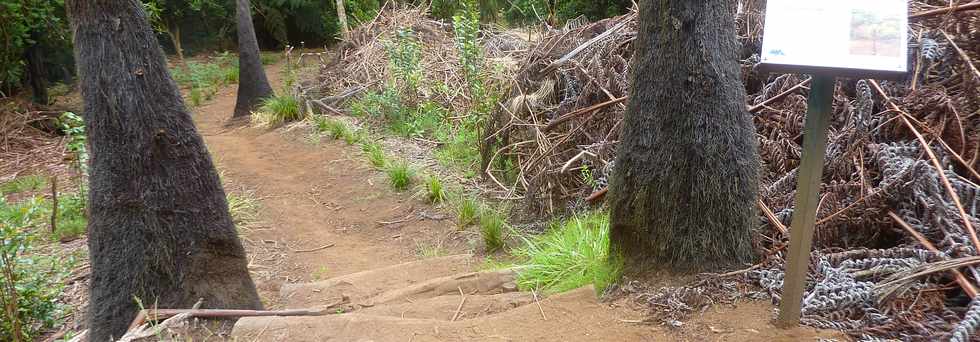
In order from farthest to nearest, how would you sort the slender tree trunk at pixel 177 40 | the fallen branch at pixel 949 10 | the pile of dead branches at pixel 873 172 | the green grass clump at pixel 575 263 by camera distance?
the slender tree trunk at pixel 177 40, the fallen branch at pixel 949 10, the green grass clump at pixel 575 263, the pile of dead branches at pixel 873 172

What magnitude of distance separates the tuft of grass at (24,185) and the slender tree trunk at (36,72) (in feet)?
13.5

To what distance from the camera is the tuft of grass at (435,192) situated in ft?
24.2

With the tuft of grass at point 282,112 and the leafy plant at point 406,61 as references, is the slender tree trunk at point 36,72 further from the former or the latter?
the leafy plant at point 406,61

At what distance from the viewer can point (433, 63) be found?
1212 centimetres

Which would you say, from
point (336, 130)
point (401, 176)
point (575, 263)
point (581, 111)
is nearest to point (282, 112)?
point (336, 130)

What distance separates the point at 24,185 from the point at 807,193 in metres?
11.2

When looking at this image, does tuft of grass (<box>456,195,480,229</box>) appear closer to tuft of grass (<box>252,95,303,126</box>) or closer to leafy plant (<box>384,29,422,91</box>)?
leafy plant (<box>384,29,422,91</box>)

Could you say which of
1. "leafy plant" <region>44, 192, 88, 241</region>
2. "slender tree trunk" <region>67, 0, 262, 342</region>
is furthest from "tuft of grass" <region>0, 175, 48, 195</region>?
"slender tree trunk" <region>67, 0, 262, 342</region>

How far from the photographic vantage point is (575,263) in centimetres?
406

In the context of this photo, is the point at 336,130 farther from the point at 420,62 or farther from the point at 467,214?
the point at 467,214

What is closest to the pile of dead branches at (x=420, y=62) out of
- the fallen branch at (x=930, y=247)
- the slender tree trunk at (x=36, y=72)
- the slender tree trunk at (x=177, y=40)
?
the slender tree trunk at (x=36, y=72)

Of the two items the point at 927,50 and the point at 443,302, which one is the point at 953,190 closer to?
the point at 927,50

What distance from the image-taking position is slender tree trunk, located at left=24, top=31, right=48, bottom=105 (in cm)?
1359

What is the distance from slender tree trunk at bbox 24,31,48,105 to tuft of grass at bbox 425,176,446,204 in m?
10.7
